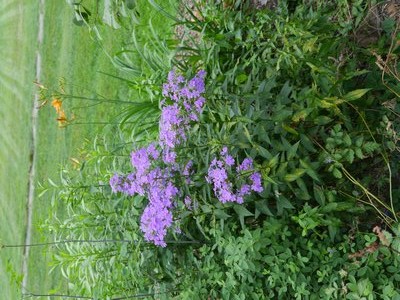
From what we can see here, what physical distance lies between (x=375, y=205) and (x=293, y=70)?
0.75 metres

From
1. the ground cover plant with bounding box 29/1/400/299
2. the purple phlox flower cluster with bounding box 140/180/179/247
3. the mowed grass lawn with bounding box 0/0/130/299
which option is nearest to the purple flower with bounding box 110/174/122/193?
the ground cover plant with bounding box 29/1/400/299

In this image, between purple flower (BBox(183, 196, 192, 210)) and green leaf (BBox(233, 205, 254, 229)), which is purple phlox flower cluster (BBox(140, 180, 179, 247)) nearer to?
purple flower (BBox(183, 196, 192, 210))

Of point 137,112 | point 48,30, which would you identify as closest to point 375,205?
point 137,112

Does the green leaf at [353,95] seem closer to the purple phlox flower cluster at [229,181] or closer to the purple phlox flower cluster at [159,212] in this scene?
the purple phlox flower cluster at [229,181]

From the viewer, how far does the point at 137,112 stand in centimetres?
393

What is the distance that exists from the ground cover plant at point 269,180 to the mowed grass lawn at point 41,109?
92.0 inches

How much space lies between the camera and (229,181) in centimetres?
275

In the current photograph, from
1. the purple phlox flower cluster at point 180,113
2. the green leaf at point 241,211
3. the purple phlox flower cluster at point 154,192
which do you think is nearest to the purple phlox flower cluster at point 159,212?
the purple phlox flower cluster at point 154,192

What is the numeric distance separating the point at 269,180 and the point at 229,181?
18cm

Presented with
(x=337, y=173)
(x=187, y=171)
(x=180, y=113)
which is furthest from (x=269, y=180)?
(x=180, y=113)

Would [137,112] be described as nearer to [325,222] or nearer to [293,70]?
[293,70]

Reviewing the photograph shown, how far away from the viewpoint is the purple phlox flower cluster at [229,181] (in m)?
2.71

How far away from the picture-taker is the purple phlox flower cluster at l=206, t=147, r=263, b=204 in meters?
2.71

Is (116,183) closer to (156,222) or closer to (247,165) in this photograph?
(156,222)
